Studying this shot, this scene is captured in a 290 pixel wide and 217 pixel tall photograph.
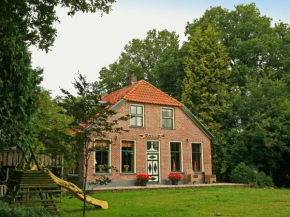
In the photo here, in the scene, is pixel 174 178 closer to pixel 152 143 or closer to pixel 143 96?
pixel 152 143

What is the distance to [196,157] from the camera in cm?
2497

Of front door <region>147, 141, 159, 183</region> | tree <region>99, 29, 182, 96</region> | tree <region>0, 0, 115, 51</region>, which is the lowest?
front door <region>147, 141, 159, 183</region>

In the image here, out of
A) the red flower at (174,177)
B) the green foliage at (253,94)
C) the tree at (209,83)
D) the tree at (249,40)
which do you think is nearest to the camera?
the red flower at (174,177)

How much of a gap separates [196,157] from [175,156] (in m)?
1.89

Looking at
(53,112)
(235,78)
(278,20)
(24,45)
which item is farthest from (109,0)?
(278,20)

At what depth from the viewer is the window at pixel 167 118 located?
24.0m

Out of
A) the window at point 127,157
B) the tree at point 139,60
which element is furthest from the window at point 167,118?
the tree at point 139,60

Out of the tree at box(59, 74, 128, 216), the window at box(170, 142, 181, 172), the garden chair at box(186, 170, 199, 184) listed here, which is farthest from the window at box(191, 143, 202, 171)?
the tree at box(59, 74, 128, 216)

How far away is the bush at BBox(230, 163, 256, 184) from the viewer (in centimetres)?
2311

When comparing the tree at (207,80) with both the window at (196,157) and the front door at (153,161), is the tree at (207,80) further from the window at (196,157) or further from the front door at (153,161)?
the front door at (153,161)

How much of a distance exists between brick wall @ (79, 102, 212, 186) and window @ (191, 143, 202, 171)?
32cm

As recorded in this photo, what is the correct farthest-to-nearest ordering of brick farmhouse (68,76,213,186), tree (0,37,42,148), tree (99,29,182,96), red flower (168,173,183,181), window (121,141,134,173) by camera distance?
tree (99,29,182,96) < red flower (168,173,183,181) < window (121,141,134,173) < brick farmhouse (68,76,213,186) < tree (0,37,42,148)

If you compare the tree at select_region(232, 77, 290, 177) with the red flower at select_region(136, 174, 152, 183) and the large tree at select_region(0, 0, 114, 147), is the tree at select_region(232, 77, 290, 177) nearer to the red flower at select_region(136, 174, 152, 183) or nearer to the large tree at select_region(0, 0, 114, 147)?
the red flower at select_region(136, 174, 152, 183)

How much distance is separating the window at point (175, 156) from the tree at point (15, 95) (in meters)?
13.8
